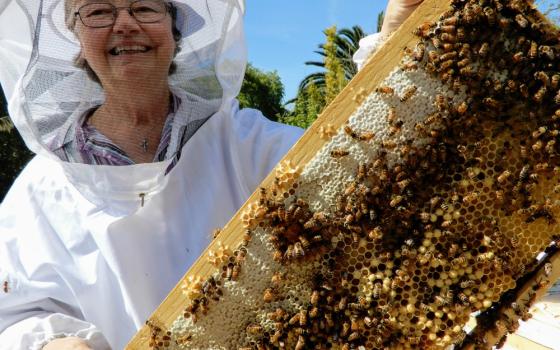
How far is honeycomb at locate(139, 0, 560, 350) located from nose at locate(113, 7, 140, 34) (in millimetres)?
991

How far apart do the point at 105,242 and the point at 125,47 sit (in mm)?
A: 817

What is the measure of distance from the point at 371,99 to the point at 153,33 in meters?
1.06

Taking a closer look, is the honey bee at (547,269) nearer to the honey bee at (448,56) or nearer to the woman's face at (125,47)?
the honey bee at (448,56)

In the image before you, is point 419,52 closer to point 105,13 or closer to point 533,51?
point 533,51

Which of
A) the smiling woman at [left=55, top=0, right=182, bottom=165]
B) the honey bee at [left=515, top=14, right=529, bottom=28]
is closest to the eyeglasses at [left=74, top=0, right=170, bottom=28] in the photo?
the smiling woman at [left=55, top=0, right=182, bottom=165]

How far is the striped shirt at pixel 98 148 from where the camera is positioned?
6.31 ft

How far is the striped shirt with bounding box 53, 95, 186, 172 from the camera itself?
192 centimetres

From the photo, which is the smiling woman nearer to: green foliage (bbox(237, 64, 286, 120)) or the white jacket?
the white jacket

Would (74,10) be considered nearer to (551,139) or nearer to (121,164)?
(121,164)

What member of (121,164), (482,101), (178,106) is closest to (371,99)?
(482,101)

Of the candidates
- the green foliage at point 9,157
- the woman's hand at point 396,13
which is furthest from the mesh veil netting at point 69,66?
the green foliage at point 9,157

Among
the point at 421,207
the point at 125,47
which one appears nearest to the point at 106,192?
the point at 125,47

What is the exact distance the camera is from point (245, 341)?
4.73 ft

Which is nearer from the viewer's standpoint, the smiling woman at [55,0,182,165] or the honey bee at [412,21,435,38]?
the honey bee at [412,21,435,38]
